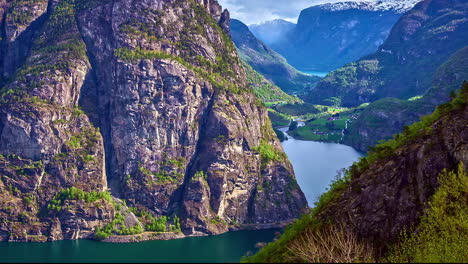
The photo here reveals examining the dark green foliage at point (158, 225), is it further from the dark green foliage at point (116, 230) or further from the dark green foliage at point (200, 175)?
the dark green foliage at point (200, 175)

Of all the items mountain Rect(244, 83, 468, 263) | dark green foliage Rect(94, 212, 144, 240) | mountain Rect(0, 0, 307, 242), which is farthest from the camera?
mountain Rect(0, 0, 307, 242)

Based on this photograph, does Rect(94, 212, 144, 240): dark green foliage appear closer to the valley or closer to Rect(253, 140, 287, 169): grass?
the valley

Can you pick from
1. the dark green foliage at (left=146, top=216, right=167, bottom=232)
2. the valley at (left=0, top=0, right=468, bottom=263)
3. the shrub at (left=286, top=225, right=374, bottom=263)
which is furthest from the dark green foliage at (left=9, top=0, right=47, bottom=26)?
the shrub at (left=286, top=225, right=374, bottom=263)

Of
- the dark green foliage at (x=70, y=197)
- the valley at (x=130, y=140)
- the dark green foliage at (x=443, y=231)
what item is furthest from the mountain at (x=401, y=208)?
the dark green foliage at (x=70, y=197)

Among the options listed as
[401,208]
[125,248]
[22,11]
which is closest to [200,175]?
[125,248]

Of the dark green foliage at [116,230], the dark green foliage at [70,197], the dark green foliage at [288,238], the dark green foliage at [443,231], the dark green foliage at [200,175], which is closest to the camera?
the dark green foliage at [443,231]
